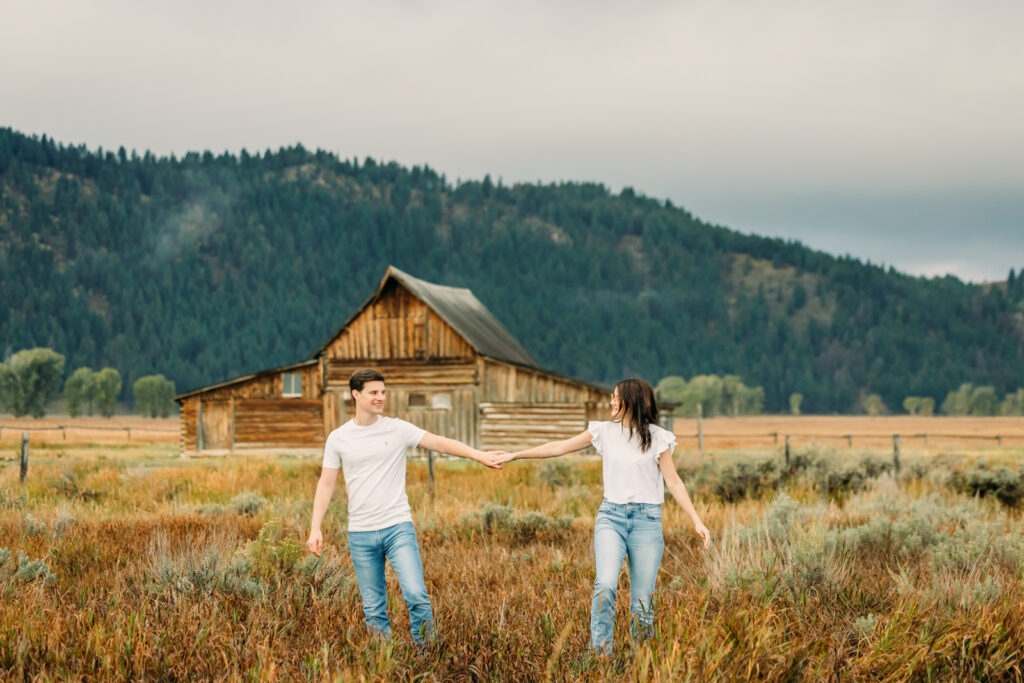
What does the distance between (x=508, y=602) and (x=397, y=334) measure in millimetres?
26885

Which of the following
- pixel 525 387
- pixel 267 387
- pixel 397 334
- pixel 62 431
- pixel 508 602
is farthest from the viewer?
pixel 62 431

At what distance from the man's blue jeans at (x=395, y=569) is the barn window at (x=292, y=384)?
98.2 feet

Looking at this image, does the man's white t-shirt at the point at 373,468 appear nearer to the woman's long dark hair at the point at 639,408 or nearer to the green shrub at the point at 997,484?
the woman's long dark hair at the point at 639,408

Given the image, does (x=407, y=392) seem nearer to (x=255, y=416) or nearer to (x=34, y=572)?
(x=255, y=416)

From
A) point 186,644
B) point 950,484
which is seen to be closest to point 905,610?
point 186,644

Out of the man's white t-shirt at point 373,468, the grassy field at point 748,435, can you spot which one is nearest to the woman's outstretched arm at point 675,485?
the man's white t-shirt at point 373,468

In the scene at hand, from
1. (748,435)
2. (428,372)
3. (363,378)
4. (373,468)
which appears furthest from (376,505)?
(748,435)

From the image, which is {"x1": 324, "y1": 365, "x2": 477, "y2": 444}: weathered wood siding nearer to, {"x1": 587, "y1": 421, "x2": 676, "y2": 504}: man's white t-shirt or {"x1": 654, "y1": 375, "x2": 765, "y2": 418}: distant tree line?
{"x1": 587, "y1": 421, "x2": 676, "y2": 504}: man's white t-shirt

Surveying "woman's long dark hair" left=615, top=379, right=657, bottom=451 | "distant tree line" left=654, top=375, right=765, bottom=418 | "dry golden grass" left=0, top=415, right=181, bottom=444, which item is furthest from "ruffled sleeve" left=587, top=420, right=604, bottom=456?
"distant tree line" left=654, top=375, right=765, bottom=418

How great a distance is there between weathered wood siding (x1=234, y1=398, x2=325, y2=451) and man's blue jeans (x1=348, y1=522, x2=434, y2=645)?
94.8 feet

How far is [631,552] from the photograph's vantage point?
5078mm

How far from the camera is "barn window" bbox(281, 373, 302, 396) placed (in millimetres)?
34219

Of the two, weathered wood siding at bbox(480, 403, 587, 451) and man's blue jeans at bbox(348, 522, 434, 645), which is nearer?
man's blue jeans at bbox(348, 522, 434, 645)

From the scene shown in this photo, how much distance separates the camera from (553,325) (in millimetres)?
192500
